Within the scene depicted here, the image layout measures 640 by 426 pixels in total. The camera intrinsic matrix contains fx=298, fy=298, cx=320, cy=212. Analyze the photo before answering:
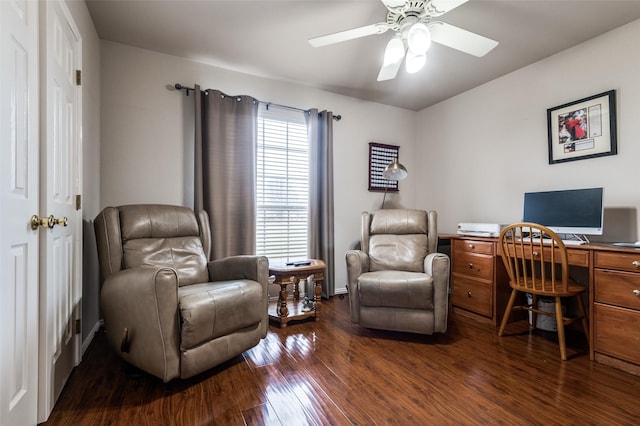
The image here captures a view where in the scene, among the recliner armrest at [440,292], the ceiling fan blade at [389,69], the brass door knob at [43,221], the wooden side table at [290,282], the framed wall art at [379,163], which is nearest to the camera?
the brass door knob at [43,221]

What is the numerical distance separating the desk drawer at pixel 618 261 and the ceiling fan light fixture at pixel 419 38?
5.68 ft

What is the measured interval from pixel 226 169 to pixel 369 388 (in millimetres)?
2158

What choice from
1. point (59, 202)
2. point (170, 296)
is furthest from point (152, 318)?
point (59, 202)

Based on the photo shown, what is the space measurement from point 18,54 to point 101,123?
1545mm

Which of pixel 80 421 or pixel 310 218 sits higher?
pixel 310 218

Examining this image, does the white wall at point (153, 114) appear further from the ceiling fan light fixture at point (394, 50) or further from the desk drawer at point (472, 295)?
the desk drawer at point (472, 295)

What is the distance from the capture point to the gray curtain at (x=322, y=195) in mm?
3299

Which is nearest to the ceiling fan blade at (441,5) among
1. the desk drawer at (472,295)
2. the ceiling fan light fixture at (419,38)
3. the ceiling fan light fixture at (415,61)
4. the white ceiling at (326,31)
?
the ceiling fan light fixture at (419,38)

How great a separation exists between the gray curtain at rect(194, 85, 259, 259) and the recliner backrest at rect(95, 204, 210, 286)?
0.34 metres

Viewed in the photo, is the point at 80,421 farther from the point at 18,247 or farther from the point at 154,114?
the point at 154,114

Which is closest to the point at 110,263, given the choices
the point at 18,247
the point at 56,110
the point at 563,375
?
the point at 18,247

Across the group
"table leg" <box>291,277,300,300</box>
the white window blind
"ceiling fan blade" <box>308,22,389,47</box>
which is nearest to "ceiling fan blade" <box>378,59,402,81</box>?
"ceiling fan blade" <box>308,22,389,47</box>

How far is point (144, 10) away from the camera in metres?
2.15

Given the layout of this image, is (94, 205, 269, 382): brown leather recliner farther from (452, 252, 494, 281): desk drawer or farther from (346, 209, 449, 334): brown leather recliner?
(452, 252, 494, 281): desk drawer
